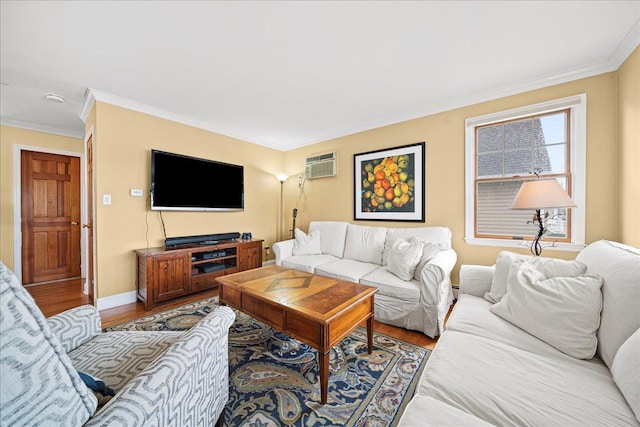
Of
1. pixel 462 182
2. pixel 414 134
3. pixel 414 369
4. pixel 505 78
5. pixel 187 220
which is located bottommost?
pixel 414 369

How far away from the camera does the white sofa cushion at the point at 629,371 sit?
2.66 ft

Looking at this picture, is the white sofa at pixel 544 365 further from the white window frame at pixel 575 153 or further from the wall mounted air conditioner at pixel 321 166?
the wall mounted air conditioner at pixel 321 166

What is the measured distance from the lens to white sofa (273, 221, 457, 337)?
6.98 ft

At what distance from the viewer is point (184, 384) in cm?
89

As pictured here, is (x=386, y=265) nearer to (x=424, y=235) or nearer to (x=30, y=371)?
(x=424, y=235)

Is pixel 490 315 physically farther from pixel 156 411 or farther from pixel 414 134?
pixel 414 134

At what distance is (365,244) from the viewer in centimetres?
323

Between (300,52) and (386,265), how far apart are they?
2.37 m

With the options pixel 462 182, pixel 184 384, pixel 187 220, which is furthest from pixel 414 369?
pixel 187 220

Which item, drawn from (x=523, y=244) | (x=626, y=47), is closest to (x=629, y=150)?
(x=626, y=47)

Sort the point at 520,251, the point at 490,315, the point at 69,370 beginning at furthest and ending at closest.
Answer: the point at 520,251 < the point at 490,315 < the point at 69,370

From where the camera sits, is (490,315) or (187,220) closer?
(490,315)

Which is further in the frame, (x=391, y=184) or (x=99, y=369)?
(x=391, y=184)

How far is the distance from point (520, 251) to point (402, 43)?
2.37 m
